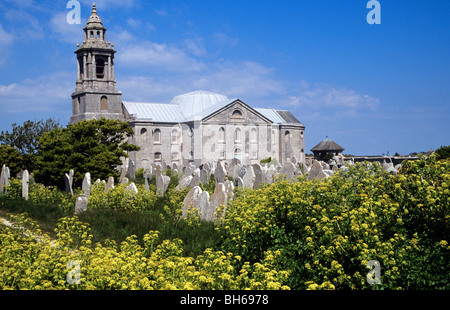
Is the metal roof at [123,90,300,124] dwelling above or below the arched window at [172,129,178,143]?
above

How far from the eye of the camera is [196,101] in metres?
56.5

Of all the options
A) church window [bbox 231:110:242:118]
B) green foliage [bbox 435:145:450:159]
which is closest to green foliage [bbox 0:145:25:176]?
church window [bbox 231:110:242:118]

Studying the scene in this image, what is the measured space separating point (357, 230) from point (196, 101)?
165ft

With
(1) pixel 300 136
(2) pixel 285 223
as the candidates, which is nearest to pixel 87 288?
(2) pixel 285 223

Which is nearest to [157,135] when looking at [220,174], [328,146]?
[328,146]

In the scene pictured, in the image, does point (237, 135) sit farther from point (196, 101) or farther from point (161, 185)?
point (161, 185)

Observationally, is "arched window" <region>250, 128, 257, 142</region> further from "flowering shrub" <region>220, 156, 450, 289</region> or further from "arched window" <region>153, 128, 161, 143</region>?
"flowering shrub" <region>220, 156, 450, 289</region>

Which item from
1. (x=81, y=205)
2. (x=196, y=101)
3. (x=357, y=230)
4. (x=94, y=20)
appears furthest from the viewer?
(x=196, y=101)

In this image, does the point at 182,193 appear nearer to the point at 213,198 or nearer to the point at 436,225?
the point at 213,198

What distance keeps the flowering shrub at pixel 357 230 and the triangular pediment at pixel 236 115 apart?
39372 mm

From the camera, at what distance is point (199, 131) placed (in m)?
49.1

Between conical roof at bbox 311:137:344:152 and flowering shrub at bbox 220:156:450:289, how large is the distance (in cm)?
4567

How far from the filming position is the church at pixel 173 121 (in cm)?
4541

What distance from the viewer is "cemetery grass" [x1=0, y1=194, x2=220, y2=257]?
11.1m
